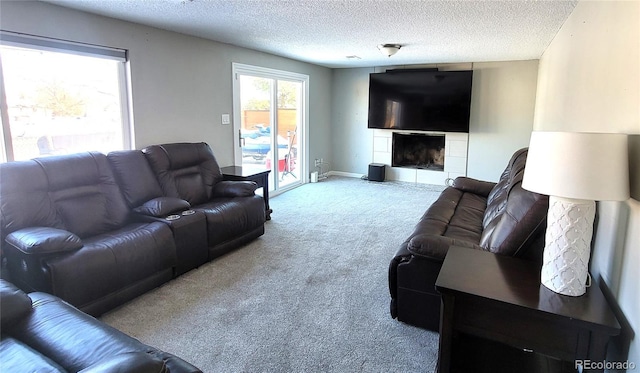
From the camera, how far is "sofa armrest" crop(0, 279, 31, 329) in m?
1.65

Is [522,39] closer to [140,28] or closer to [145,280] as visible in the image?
[140,28]

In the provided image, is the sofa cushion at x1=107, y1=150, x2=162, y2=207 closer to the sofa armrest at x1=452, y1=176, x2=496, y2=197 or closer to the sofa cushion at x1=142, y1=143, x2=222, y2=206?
the sofa cushion at x1=142, y1=143, x2=222, y2=206

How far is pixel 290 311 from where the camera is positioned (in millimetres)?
2660

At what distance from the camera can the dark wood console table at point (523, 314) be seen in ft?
4.75

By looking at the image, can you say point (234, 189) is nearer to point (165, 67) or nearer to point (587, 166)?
point (165, 67)

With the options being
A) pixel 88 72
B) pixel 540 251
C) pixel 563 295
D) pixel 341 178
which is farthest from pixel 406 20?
pixel 341 178

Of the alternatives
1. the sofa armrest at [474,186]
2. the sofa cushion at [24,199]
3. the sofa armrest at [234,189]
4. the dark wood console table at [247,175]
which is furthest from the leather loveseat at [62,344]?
the sofa armrest at [474,186]

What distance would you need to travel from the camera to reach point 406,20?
347 centimetres

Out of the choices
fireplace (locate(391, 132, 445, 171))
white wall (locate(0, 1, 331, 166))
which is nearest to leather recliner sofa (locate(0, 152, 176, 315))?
white wall (locate(0, 1, 331, 166))

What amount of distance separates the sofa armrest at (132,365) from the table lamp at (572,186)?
1.55 m

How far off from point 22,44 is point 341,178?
5618 millimetres

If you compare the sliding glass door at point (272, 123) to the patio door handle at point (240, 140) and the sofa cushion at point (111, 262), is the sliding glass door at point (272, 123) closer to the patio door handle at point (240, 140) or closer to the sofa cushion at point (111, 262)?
the patio door handle at point (240, 140)

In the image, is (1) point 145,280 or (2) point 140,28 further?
(2) point 140,28

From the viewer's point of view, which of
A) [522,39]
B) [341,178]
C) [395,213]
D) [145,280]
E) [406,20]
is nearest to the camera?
[145,280]
